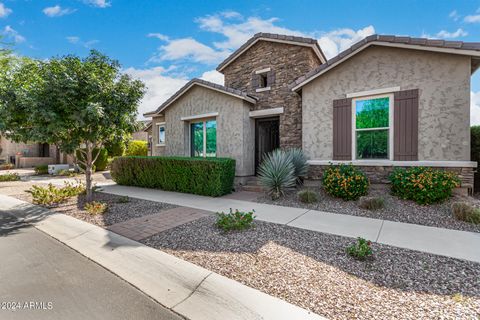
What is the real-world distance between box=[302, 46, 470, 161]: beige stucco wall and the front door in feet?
10.1

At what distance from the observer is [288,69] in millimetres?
10203

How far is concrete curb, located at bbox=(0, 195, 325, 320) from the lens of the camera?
2.36m

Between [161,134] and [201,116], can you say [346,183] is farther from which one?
[161,134]

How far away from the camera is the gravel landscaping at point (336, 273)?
7.77 ft

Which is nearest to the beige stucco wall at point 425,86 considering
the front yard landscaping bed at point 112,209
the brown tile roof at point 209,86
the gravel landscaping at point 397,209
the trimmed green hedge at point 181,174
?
the gravel landscaping at point 397,209

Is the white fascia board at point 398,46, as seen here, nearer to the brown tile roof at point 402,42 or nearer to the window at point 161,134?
the brown tile roof at point 402,42

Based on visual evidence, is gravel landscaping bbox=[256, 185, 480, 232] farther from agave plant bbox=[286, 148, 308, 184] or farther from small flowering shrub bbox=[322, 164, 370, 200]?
agave plant bbox=[286, 148, 308, 184]

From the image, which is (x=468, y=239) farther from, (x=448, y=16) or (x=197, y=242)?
(x=448, y=16)

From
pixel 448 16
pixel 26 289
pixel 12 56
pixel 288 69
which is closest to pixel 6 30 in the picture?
pixel 12 56

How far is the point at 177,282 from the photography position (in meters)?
2.92

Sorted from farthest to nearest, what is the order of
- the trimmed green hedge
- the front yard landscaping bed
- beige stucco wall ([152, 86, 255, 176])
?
beige stucco wall ([152, 86, 255, 176]) < the trimmed green hedge < the front yard landscaping bed

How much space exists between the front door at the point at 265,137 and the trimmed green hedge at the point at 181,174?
2.46m

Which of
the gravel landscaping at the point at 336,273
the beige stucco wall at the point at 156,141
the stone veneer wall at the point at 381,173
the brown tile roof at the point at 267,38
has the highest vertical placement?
the brown tile roof at the point at 267,38

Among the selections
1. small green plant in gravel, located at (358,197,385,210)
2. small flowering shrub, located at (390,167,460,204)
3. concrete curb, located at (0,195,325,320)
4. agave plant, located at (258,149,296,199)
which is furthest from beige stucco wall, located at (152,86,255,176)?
concrete curb, located at (0,195,325,320)
